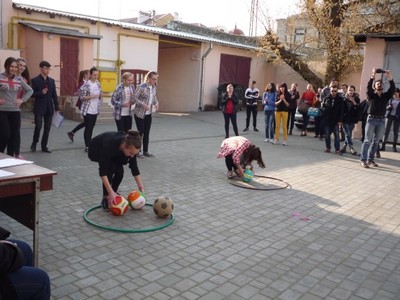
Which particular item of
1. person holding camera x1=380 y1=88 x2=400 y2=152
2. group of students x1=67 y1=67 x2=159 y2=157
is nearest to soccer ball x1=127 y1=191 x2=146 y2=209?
group of students x1=67 y1=67 x2=159 y2=157

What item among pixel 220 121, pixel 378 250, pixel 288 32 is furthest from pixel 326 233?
pixel 288 32

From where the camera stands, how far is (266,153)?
35.0 feet

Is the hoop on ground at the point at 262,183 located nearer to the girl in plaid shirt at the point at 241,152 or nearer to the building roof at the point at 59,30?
the girl in plaid shirt at the point at 241,152

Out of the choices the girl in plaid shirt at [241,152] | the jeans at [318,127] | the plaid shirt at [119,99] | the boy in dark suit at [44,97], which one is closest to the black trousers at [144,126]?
the plaid shirt at [119,99]

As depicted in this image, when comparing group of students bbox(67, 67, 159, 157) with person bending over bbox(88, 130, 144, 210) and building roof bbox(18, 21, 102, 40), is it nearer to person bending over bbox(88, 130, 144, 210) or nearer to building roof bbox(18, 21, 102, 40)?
person bending over bbox(88, 130, 144, 210)

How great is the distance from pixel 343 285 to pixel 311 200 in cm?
290

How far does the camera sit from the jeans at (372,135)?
920cm

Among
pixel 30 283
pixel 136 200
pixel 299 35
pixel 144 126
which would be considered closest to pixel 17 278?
pixel 30 283

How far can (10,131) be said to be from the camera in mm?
6879

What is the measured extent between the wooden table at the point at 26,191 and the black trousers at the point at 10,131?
129 inches

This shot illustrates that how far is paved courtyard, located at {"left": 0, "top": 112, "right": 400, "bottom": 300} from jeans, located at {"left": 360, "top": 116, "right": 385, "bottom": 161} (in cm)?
94

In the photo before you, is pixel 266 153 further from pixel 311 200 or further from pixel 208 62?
pixel 208 62

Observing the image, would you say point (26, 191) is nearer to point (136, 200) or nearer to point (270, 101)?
point (136, 200)

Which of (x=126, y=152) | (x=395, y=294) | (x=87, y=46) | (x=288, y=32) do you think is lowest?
(x=395, y=294)
